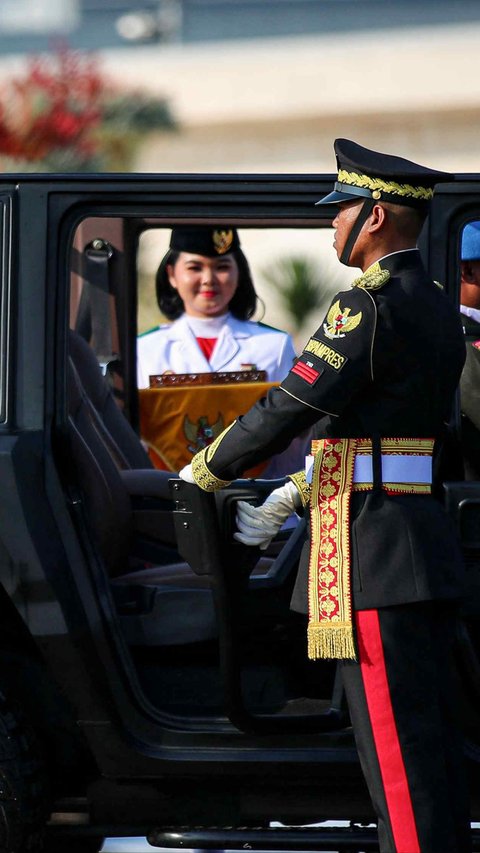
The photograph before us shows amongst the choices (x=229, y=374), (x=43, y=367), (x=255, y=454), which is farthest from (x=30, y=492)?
(x=229, y=374)

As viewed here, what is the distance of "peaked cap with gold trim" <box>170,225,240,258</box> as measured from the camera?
5008mm

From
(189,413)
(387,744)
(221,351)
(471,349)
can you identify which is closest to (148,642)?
(387,744)

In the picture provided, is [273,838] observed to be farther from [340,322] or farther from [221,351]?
[221,351]

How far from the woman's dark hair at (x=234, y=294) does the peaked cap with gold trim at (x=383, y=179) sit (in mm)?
1930

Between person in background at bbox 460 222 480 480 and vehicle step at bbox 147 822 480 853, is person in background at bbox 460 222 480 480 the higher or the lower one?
the higher one

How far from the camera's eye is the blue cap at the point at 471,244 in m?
3.55

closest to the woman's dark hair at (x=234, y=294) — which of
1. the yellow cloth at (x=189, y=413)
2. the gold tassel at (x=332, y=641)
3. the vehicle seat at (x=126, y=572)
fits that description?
the yellow cloth at (x=189, y=413)

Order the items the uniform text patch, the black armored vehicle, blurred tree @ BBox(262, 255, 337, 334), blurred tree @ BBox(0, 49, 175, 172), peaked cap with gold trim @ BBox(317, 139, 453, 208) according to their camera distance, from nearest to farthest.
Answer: the uniform text patch → peaked cap with gold trim @ BBox(317, 139, 453, 208) → the black armored vehicle → blurred tree @ BBox(262, 255, 337, 334) → blurred tree @ BBox(0, 49, 175, 172)

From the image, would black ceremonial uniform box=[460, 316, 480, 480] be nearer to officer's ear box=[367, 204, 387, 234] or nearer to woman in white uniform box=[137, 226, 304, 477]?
officer's ear box=[367, 204, 387, 234]

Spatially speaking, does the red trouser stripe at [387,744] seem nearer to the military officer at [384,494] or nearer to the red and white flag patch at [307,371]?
the military officer at [384,494]

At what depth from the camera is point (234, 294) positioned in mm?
5250

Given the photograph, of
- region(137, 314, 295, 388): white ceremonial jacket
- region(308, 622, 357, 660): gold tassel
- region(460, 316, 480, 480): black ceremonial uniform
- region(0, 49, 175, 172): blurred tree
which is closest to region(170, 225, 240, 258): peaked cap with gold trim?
region(137, 314, 295, 388): white ceremonial jacket

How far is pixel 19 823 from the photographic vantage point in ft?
10.8

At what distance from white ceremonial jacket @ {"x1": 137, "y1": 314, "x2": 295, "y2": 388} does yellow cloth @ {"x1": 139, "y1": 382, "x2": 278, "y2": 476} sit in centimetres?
17
